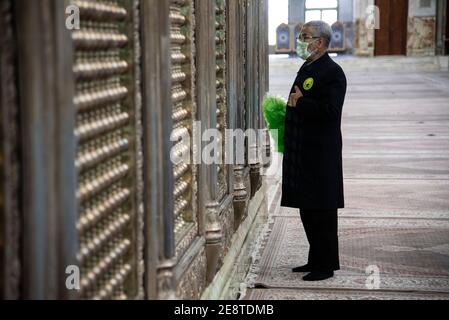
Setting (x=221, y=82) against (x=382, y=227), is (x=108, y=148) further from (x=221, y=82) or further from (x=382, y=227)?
(x=382, y=227)

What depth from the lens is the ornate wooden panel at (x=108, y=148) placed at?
2180mm

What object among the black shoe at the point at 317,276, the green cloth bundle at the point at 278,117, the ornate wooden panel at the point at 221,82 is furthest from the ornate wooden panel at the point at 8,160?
the green cloth bundle at the point at 278,117

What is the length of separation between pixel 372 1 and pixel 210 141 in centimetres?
2594

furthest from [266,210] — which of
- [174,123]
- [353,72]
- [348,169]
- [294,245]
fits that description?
[353,72]

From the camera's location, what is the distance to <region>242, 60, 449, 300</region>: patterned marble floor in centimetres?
457

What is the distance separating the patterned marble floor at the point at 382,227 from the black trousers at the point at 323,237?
109 mm

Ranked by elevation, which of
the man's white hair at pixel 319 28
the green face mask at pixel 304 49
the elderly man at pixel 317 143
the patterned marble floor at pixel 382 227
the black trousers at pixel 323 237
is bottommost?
the patterned marble floor at pixel 382 227

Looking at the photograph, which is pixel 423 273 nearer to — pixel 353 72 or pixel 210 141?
pixel 210 141

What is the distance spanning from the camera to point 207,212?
12.9 feet

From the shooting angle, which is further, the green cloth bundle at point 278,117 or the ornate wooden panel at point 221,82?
the green cloth bundle at point 278,117

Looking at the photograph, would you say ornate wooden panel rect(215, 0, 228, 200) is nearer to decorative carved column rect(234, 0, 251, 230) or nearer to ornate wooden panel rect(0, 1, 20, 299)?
decorative carved column rect(234, 0, 251, 230)

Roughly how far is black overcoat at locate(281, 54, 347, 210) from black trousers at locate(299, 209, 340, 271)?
0.09 metres

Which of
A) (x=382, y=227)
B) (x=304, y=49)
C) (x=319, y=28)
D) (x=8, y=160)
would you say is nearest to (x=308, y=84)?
(x=304, y=49)

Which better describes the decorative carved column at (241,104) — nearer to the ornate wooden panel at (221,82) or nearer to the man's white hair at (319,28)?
the ornate wooden panel at (221,82)
